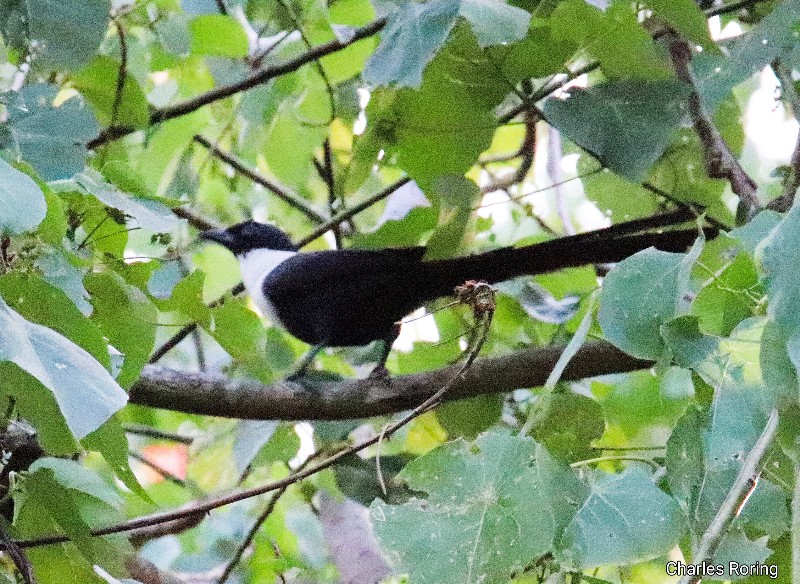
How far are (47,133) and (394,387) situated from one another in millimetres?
711

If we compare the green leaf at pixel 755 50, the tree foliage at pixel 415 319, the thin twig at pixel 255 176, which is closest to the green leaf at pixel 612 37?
the tree foliage at pixel 415 319

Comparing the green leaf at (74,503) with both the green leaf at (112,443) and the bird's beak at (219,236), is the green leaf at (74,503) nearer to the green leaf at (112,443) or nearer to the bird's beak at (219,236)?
the green leaf at (112,443)

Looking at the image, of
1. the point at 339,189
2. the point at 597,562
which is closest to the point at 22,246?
the point at 597,562

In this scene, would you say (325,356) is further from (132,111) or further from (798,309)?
(798,309)

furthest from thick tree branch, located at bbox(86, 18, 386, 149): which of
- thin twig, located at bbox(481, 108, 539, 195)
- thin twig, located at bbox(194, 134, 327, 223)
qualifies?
thin twig, located at bbox(481, 108, 539, 195)

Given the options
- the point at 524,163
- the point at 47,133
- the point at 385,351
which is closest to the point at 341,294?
the point at 385,351

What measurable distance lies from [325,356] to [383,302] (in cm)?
24

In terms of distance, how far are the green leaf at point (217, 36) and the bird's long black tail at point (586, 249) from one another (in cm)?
67

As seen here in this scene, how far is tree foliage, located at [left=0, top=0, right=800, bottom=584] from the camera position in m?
1.00

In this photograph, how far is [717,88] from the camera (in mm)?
1429

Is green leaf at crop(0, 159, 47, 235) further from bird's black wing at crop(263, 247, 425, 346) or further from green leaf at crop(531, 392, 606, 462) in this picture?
bird's black wing at crop(263, 247, 425, 346)

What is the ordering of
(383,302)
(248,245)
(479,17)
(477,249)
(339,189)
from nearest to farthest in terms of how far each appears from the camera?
(479,17) < (339,189) < (477,249) < (383,302) < (248,245)

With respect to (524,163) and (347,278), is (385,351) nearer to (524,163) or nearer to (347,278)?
(347,278)

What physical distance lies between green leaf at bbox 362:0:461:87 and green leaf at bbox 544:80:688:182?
0.90ft
